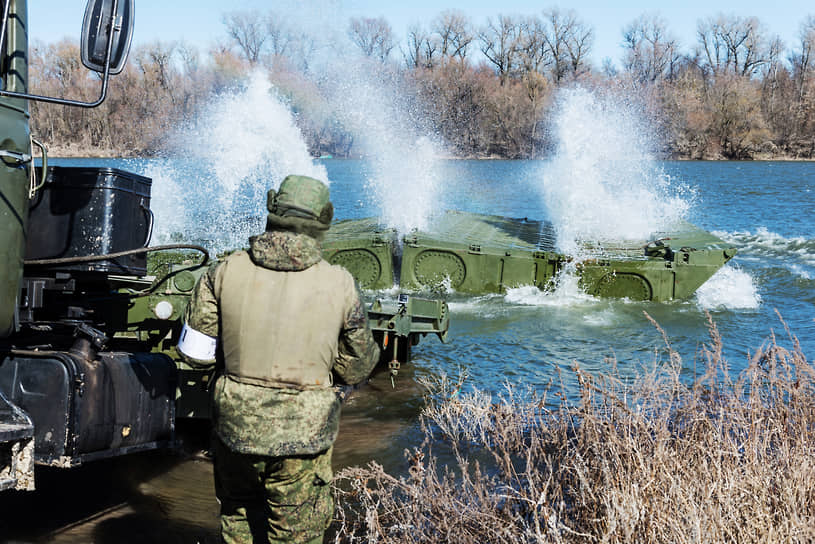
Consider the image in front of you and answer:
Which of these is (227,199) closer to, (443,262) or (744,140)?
(443,262)

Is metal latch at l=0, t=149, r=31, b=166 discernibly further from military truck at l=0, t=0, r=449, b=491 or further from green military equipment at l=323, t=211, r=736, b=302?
green military equipment at l=323, t=211, r=736, b=302

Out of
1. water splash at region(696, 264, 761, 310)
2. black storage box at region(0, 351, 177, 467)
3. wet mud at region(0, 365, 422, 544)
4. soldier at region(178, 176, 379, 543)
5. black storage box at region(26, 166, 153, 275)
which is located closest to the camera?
soldier at region(178, 176, 379, 543)

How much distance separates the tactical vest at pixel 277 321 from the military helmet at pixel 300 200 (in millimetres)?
237

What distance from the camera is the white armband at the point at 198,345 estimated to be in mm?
3572

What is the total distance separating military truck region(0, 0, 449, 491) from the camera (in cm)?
379

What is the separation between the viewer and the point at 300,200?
3.55 m

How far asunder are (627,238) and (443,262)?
4.19 meters

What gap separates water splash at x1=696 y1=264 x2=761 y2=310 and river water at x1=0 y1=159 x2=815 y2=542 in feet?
0.12

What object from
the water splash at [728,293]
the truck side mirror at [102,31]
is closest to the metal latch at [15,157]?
the truck side mirror at [102,31]

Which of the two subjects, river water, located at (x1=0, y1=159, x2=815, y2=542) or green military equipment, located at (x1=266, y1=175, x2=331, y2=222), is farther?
river water, located at (x1=0, y1=159, x2=815, y2=542)

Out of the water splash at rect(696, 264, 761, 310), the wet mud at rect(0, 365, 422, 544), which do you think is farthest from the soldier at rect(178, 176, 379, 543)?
the water splash at rect(696, 264, 761, 310)

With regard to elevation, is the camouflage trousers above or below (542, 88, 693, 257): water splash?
below

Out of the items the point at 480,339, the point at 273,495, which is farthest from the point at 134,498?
the point at 480,339

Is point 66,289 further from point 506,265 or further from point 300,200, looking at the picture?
point 506,265
